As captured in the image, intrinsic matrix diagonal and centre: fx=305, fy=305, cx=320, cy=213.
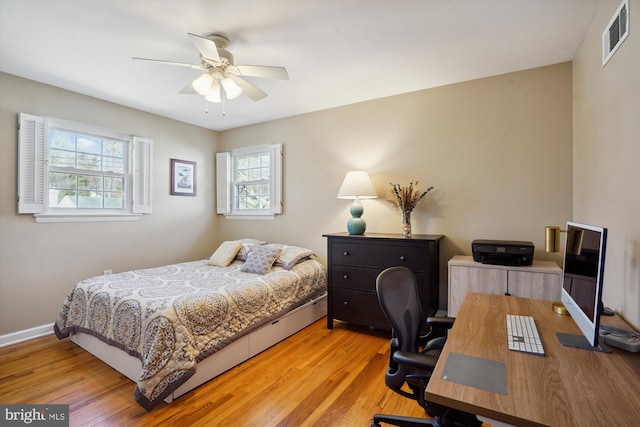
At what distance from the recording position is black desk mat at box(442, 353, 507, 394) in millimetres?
934

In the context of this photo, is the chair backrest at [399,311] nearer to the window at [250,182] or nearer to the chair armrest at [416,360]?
the chair armrest at [416,360]

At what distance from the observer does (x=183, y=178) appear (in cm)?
429

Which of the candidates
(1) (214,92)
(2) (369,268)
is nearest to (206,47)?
(1) (214,92)

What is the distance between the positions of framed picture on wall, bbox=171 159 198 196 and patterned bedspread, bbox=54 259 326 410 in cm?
133

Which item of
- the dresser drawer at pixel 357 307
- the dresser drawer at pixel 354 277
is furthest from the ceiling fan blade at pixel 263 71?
the dresser drawer at pixel 357 307

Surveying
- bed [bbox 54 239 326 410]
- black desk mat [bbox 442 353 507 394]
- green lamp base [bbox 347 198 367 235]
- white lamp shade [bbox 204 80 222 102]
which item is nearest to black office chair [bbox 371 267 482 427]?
black desk mat [bbox 442 353 507 394]

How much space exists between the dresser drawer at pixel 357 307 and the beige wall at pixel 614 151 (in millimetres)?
1675

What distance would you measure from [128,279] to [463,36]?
11.3 ft

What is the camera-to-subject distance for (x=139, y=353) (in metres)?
2.05

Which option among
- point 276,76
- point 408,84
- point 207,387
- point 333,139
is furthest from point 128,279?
point 408,84

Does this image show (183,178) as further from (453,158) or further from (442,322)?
(442,322)

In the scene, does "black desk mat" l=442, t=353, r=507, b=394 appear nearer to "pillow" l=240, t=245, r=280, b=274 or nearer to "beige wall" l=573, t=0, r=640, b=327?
"beige wall" l=573, t=0, r=640, b=327

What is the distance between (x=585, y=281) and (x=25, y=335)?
14.1 feet

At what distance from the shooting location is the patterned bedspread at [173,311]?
195 cm
